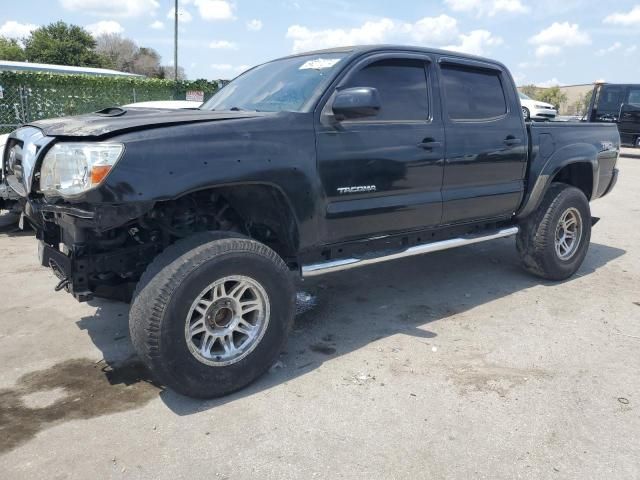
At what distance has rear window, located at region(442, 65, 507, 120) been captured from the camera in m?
4.32

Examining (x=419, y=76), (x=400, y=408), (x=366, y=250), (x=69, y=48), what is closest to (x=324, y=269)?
(x=366, y=250)

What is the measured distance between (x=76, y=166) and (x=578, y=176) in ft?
16.1

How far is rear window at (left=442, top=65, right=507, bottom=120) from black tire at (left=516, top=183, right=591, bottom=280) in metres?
1.06

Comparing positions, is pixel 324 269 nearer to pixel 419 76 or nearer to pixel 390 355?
pixel 390 355

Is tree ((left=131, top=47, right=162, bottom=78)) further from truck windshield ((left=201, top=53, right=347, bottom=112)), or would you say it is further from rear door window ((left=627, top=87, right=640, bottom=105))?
truck windshield ((left=201, top=53, right=347, bottom=112))

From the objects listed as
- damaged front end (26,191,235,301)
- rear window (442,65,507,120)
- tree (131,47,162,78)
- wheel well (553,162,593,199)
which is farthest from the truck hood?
tree (131,47,162,78)

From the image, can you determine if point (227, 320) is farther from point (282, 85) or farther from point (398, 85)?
point (398, 85)

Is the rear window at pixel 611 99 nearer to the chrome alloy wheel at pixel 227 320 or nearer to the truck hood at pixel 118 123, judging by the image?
the truck hood at pixel 118 123

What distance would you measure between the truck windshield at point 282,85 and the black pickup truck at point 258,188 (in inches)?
0.6

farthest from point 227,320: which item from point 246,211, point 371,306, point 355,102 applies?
point 371,306

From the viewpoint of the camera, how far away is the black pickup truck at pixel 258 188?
9.31ft

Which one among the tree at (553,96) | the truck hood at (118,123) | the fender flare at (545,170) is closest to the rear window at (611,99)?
the fender flare at (545,170)

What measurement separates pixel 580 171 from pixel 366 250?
2.95 meters

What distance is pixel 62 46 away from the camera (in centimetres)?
4897
